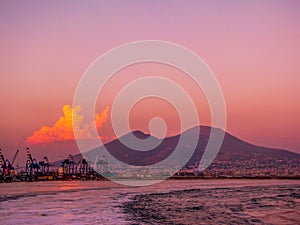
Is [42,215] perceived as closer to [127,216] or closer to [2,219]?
[2,219]

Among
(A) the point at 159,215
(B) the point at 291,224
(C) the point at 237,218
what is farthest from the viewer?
(A) the point at 159,215

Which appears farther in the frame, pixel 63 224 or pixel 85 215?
pixel 85 215

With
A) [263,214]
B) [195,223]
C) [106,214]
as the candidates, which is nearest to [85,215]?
[106,214]

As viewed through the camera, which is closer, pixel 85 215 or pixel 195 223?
pixel 195 223

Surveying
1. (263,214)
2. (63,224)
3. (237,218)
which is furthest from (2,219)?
(263,214)

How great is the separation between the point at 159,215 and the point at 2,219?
44.6 ft

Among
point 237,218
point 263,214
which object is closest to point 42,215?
point 237,218

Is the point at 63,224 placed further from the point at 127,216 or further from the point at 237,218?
the point at 237,218

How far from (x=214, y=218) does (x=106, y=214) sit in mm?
10361

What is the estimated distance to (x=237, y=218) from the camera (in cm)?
3712

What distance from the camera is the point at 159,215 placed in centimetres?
4009

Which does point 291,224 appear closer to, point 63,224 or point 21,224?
point 63,224

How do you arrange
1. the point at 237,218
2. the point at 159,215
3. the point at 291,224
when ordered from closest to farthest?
the point at 291,224 → the point at 237,218 → the point at 159,215

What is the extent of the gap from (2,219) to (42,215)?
404 cm
